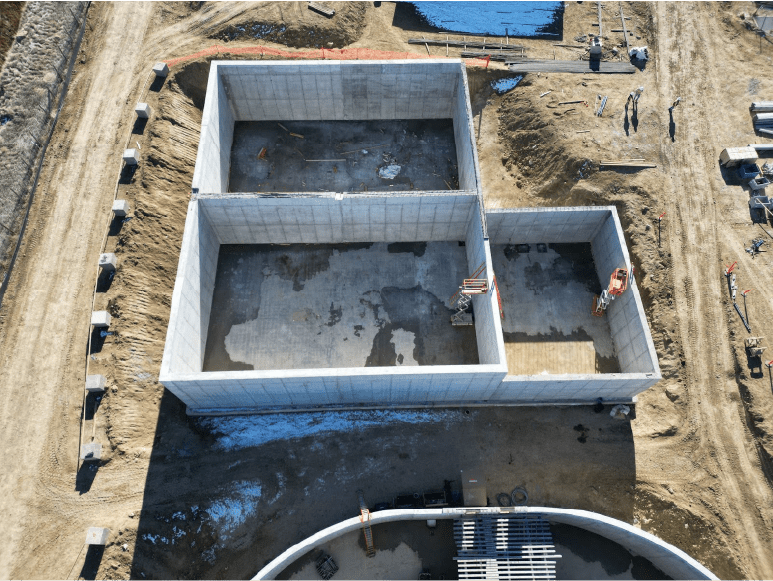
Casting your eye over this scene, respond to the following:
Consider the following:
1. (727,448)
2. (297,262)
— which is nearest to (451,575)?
(727,448)

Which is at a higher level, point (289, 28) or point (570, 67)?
point (289, 28)

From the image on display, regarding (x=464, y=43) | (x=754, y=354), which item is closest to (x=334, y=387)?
(x=754, y=354)

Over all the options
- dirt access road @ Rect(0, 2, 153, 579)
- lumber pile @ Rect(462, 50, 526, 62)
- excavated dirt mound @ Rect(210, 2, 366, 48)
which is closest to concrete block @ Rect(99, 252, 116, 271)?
dirt access road @ Rect(0, 2, 153, 579)

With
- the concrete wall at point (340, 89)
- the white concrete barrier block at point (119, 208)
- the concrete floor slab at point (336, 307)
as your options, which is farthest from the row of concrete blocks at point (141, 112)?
the concrete floor slab at point (336, 307)

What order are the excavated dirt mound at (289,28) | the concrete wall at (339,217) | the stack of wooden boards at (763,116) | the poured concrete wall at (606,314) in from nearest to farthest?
1. the poured concrete wall at (606,314)
2. the concrete wall at (339,217)
3. the stack of wooden boards at (763,116)
4. the excavated dirt mound at (289,28)

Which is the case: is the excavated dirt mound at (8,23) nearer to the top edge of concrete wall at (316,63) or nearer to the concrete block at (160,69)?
the concrete block at (160,69)

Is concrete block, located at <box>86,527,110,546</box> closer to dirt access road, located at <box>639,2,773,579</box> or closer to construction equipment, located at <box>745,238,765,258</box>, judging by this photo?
dirt access road, located at <box>639,2,773,579</box>

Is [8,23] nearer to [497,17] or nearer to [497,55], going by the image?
[497,55]
